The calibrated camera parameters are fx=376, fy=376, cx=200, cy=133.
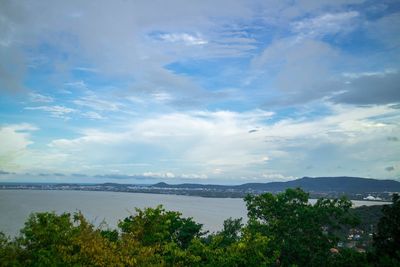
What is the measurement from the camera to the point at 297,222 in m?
22.5

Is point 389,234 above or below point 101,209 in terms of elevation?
above

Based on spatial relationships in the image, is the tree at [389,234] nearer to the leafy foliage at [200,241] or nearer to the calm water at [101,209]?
the leafy foliage at [200,241]

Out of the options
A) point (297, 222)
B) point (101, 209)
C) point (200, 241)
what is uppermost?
point (297, 222)

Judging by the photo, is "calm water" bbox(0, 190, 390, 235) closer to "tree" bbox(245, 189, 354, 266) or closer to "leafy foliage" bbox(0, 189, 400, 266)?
"tree" bbox(245, 189, 354, 266)

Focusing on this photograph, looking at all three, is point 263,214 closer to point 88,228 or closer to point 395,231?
point 395,231

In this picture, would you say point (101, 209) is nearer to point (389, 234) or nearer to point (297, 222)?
point (297, 222)

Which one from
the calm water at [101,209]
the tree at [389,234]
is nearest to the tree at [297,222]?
the tree at [389,234]

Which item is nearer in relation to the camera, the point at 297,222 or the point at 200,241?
the point at 200,241

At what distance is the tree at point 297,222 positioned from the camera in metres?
20.6

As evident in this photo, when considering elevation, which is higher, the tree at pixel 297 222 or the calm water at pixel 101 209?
the tree at pixel 297 222

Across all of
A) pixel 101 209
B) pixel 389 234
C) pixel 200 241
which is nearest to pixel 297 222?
pixel 389 234

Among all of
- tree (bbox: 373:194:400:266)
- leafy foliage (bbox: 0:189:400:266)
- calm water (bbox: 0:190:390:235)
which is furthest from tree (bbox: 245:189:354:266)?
calm water (bbox: 0:190:390:235)

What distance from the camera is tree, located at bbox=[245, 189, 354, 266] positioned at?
810 inches

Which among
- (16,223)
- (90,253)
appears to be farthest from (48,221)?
(16,223)
